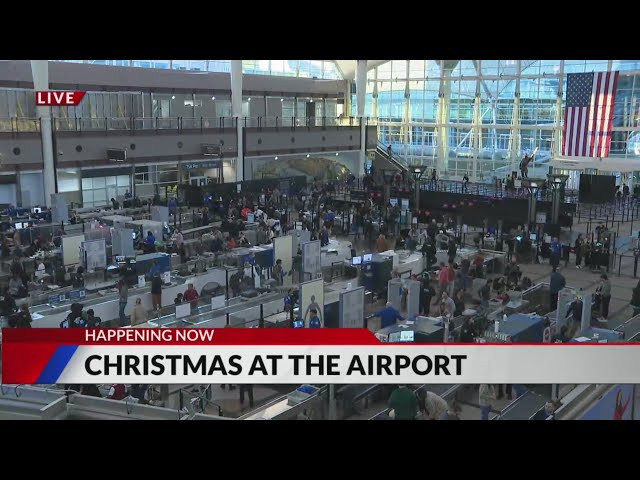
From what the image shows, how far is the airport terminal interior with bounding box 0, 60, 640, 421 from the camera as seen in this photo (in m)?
9.28

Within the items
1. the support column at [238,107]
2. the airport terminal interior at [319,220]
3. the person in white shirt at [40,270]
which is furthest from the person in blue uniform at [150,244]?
the support column at [238,107]

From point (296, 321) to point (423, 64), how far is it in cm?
3353

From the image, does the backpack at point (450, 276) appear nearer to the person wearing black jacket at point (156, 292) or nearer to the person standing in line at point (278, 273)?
the person standing in line at point (278, 273)

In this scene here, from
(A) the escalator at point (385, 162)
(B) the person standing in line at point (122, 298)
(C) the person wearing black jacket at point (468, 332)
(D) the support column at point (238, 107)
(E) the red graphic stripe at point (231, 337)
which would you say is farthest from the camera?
(A) the escalator at point (385, 162)

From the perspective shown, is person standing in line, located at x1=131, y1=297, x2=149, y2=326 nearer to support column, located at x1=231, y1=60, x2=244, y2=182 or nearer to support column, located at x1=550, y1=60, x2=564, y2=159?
support column, located at x1=231, y1=60, x2=244, y2=182

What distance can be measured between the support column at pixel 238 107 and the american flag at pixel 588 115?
14328mm

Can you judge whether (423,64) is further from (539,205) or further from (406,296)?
(406,296)

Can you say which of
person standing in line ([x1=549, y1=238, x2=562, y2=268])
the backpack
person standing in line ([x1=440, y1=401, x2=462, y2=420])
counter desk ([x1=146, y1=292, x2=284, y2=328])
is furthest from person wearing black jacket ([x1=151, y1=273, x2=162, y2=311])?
person standing in line ([x1=549, y1=238, x2=562, y2=268])

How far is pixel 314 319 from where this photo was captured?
40.3 ft

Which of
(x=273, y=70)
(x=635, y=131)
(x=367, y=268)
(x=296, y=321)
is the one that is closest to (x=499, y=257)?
(x=367, y=268)

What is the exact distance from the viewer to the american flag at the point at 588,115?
85.6 ft

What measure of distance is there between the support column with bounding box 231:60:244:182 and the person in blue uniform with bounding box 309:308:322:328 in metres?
21.2

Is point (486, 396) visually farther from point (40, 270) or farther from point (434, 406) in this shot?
point (40, 270)

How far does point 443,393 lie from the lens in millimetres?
9086
